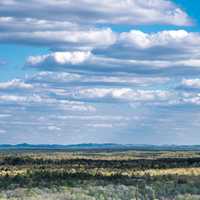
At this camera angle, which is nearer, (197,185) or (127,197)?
(127,197)

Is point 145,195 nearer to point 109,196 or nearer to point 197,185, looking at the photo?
point 109,196

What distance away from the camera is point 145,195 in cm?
4619

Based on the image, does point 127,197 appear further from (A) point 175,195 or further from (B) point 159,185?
(B) point 159,185

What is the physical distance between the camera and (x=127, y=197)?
44594 mm

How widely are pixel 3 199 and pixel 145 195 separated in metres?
10.5

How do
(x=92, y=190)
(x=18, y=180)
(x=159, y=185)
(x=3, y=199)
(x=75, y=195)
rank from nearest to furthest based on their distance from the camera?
(x=3, y=199) < (x=75, y=195) < (x=92, y=190) < (x=159, y=185) < (x=18, y=180)

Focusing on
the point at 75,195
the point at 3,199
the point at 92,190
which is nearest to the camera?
the point at 3,199

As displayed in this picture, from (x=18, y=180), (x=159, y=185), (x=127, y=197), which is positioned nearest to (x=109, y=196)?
(x=127, y=197)

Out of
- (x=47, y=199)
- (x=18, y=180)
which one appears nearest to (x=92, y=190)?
(x=47, y=199)

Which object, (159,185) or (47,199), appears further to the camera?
(159,185)

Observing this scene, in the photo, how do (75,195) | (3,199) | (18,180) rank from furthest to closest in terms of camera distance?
1. (18,180)
2. (75,195)
3. (3,199)

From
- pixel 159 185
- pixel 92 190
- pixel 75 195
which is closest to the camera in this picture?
pixel 75 195

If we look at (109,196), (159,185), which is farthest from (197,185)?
(109,196)

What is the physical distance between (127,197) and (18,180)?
24.4 meters
